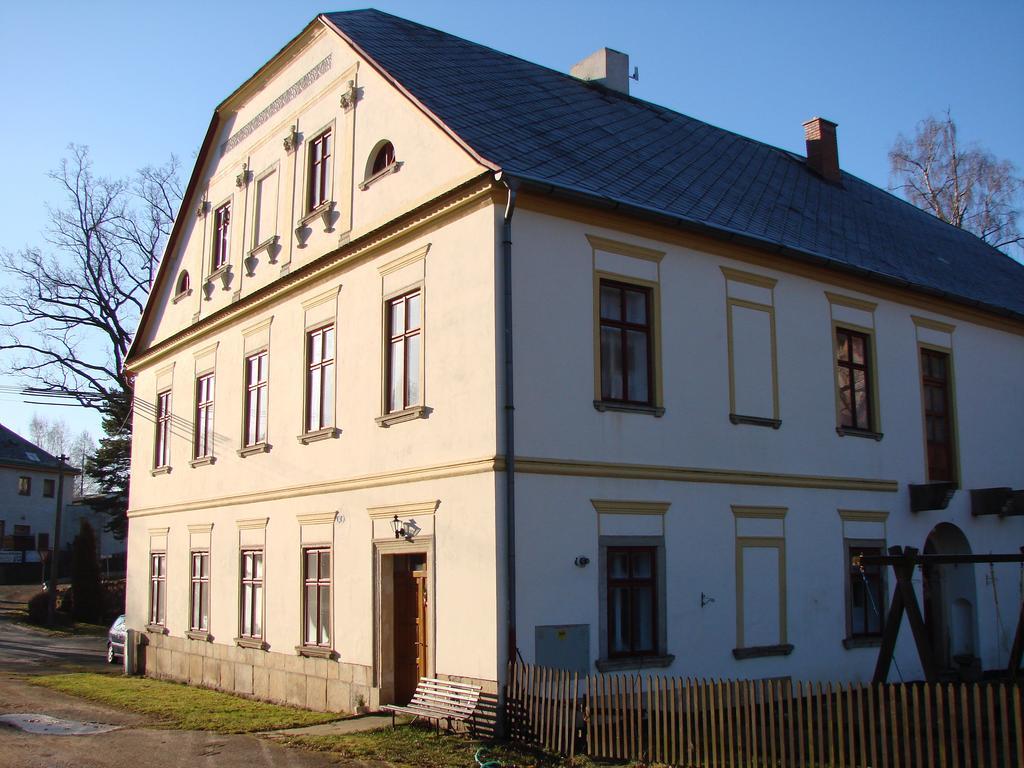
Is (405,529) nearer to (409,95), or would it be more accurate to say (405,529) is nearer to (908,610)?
(409,95)

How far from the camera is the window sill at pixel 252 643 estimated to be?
18094 millimetres

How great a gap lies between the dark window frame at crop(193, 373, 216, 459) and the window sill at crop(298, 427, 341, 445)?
4663mm

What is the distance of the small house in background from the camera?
57.3 metres

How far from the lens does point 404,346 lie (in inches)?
588

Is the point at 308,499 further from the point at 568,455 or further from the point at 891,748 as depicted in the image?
the point at 891,748

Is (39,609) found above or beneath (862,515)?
beneath

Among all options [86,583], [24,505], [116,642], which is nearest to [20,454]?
[24,505]

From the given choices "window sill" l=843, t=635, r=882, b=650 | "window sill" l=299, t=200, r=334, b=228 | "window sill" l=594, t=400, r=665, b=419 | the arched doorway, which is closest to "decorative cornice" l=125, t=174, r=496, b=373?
"window sill" l=299, t=200, r=334, b=228

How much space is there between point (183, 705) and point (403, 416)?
284 inches

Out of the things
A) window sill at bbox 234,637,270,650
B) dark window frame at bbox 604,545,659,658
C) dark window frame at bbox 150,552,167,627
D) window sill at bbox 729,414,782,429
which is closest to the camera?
dark window frame at bbox 604,545,659,658

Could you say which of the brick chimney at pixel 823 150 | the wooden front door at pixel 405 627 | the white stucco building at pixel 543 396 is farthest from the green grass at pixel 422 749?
the brick chimney at pixel 823 150

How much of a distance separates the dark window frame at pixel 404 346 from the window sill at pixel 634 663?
4.33 meters

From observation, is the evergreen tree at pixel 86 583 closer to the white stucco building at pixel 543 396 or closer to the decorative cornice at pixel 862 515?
the white stucco building at pixel 543 396

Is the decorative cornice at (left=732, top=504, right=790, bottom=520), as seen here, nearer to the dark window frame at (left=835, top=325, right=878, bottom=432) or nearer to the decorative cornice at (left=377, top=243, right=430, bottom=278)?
the dark window frame at (left=835, top=325, right=878, bottom=432)
